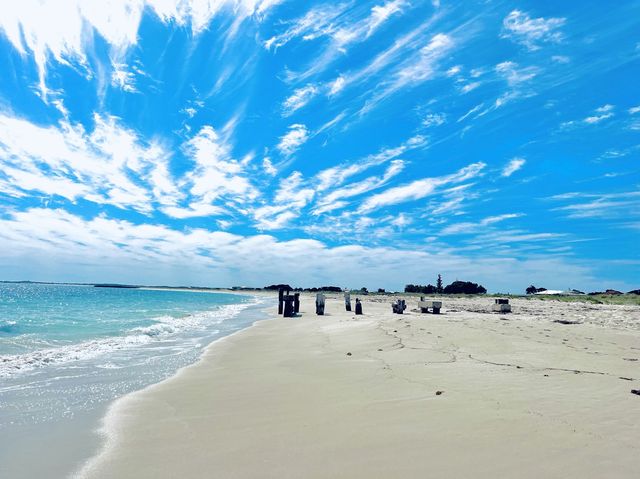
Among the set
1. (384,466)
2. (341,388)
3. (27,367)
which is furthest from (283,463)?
(27,367)

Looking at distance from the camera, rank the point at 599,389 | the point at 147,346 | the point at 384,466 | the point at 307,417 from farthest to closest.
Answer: the point at 147,346 → the point at 599,389 → the point at 307,417 → the point at 384,466

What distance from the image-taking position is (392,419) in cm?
471

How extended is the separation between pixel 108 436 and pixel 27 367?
6445 mm

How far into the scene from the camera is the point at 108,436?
4.66 meters

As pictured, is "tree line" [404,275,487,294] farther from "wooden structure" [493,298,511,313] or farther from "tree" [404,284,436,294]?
"wooden structure" [493,298,511,313]

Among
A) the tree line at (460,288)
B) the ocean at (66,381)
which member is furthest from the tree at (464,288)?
the ocean at (66,381)

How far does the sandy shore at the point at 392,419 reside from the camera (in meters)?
3.52

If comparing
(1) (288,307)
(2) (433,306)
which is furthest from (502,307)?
(1) (288,307)

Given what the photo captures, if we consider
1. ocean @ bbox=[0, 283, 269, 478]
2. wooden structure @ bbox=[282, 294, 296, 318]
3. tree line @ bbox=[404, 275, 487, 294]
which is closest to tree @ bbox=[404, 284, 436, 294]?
tree line @ bbox=[404, 275, 487, 294]

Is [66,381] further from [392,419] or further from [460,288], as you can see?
[460,288]

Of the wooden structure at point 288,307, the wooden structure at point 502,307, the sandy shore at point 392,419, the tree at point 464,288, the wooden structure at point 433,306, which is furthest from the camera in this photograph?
the tree at point 464,288

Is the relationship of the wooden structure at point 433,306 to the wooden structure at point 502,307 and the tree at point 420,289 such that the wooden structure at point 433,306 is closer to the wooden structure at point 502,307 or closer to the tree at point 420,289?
the wooden structure at point 502,307

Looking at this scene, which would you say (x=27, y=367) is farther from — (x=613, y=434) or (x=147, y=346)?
(x=613, y=434)

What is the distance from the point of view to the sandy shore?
3516mm
